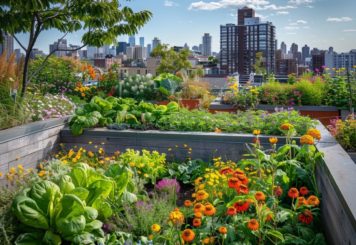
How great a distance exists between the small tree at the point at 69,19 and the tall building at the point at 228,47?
102 feet

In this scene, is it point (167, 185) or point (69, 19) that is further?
point (69, 19)

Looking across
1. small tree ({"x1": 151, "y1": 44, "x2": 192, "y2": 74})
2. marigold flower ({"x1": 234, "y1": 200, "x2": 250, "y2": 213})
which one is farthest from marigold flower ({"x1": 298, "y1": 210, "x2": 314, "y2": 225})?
small tree ({"x1": 151, "y1": 44, "x2": 192, "y2": 74})

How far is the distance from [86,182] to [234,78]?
641 cm

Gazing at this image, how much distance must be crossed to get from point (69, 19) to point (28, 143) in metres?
2.68

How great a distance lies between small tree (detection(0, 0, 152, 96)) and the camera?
5.24 metres

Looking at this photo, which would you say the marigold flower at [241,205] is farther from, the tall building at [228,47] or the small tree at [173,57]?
the tall building at [228,47]

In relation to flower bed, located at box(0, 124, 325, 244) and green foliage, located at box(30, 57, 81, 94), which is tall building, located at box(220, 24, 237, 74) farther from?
flower bed, located at box(0, 124, 325, 244)

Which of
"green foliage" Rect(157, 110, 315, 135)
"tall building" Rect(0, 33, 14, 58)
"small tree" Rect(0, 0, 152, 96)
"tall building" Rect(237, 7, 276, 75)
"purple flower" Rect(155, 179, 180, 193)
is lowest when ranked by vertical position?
"purple flower" Rect(155, 179, 180, 193)

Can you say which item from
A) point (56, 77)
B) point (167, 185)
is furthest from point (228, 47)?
point (167, 185)

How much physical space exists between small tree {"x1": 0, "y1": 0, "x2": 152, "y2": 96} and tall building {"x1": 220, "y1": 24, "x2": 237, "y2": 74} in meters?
31.2

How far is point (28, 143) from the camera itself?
4234 mm

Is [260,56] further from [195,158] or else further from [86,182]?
[86,182]

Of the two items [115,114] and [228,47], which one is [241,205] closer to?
[115,114]

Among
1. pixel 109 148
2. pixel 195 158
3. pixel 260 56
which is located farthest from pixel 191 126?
pixel 260 56
